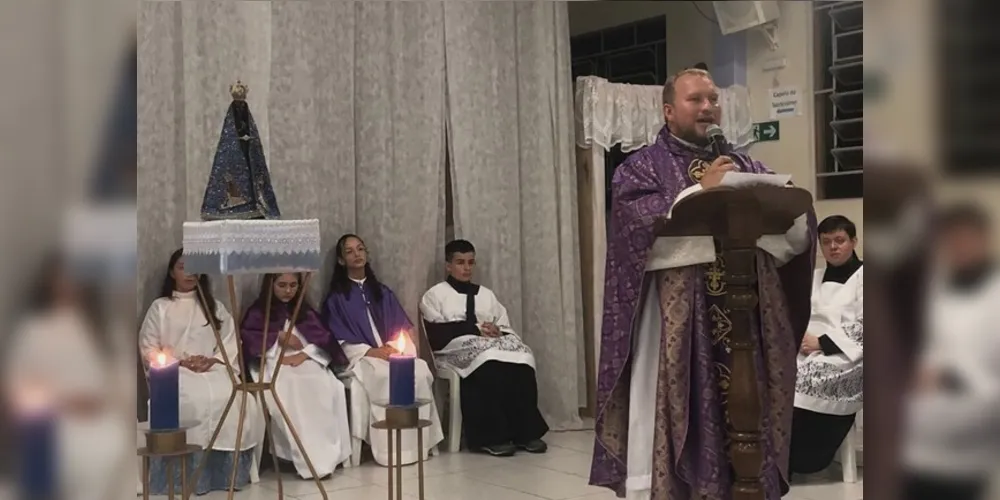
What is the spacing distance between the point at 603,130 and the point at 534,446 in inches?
66.3

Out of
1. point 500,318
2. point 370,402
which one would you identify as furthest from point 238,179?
point 500,318

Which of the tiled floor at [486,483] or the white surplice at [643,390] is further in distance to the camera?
the tiled floor at [486,483]

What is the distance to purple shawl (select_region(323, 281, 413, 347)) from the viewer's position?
13.2ft

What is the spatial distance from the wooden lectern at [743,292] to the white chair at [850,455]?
186 cm

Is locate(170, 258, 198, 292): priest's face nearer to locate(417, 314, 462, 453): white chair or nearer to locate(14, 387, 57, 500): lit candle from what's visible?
locate(417, 314, 462, 453): white chair

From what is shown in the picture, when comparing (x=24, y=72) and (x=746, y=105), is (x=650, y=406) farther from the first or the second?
(x=746, y=105)

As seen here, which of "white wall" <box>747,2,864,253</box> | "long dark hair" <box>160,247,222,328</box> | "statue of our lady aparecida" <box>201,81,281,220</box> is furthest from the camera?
"white wall" <box>747,2,864,253</box>

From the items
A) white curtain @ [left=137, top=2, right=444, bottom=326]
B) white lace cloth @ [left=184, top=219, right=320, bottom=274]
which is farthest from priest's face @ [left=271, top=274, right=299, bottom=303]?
white lace cloth @ [left=184, top=219, right=320, bottom=274]

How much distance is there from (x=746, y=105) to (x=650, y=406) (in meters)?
2.93

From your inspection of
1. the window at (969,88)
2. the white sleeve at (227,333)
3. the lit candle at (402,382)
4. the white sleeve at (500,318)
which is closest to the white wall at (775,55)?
the white sleeve at (500,318)

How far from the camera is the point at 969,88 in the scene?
48 cm

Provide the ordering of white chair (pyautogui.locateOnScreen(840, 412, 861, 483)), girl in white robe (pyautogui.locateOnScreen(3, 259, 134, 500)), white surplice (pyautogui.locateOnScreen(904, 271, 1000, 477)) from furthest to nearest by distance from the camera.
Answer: white chair (pyautogui.locateOnScreen(840, 412, 861, 483)) → girl in white robe (pyautogui.locateOnScreen(3, 259, 134, 500)) → white surplice (pyautogui.locateOnScreen(904, 271, 1000, 477))

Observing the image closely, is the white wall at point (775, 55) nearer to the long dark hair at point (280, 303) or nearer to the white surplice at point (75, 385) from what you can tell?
the long dark hair at point (280, 303)

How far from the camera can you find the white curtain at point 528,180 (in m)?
4.65
